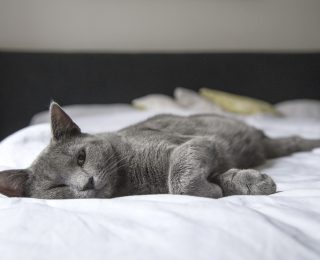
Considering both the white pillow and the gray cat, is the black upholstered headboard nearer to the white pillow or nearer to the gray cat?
the white pillow

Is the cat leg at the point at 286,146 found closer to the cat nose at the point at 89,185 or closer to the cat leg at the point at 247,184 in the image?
the cat leg at the point at 247,184

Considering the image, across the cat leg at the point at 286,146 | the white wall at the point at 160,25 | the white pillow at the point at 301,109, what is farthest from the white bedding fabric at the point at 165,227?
the white wall at the point at 160,25

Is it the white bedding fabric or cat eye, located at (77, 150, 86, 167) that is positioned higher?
cat eye, located at (77, 150, 86, 167)

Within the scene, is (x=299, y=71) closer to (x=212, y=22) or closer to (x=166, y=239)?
(x=212, y=22)

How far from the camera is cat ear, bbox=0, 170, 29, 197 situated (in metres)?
0.97

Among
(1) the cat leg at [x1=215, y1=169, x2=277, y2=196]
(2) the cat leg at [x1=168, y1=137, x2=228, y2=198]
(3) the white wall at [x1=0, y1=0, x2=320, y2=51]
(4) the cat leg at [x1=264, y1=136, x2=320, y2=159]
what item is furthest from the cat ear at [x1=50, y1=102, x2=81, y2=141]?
(3) the white wall at [x1=0, y1=0, x2=320, y2=51]

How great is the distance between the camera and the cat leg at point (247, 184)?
0.98 m

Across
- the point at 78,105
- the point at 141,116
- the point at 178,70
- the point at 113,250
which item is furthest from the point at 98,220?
the point at 178,70

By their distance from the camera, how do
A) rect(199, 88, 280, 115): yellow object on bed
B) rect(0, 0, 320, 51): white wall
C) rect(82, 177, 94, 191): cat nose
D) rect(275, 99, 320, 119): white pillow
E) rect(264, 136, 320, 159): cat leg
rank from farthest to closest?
rect(0, 0, 320, 51): white wall, rect(275, 99, 320, 119): white pillow, rect(199, 88, 280, 115): yellow object on bed, rect(264, 136, 320, 159): cat leg, rect(82, 177, 94, 191): cat nose

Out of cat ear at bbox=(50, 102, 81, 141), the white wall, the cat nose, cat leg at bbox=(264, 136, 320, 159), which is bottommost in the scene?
cat leg at bbox=(264, 136, 320, 159)

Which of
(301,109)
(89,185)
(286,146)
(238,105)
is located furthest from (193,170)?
(301,109)

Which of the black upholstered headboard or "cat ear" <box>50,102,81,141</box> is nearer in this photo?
"cat ear" <box>50,102,81,141</box>

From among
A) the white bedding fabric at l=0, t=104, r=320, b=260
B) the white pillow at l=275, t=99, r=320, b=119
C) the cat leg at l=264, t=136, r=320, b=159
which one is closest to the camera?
the white bedding fabric at l=0, t=104, r=320, b=260

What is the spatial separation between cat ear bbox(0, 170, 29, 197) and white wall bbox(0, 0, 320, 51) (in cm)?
191
